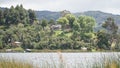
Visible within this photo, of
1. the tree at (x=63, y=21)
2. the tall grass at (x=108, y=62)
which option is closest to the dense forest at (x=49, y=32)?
the tree at (x=63, y=21)

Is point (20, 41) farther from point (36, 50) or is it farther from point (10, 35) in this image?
point (36, 50)

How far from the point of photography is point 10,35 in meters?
141

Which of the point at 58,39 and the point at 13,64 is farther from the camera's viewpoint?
the point at 58,39

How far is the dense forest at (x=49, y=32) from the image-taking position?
125375 mm

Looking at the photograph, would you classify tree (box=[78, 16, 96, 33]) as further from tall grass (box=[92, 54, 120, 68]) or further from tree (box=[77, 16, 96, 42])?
tall grass (box=[92, 54, 120, 68])

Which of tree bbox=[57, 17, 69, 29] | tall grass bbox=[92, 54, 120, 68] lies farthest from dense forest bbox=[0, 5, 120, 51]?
tall grass bbox=[92, 54, 120, 68]

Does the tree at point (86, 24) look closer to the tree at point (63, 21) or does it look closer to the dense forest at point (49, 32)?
the dense forest at point (49, 32)

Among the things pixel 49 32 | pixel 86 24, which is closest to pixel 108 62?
pixel 49 32

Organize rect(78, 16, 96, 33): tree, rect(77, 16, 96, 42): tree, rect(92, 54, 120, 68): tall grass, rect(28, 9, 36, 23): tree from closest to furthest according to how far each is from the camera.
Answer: rect(92, 54, 120, 68): tall grass, rect(77, 16, 96, 42): tree, rect(78, 16, 96, 33): tree, rect(28, 9, 36, 23): tree

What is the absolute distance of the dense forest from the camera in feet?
411

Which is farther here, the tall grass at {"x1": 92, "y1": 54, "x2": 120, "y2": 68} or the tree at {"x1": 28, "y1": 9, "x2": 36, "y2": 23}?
the tree at {"x1": 28, "y1": 9, "x2": 36, "y2": 23}

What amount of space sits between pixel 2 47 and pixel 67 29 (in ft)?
120

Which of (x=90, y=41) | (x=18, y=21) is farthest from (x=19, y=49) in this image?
(x=18, y=21)

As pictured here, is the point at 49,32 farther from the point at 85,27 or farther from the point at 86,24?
the point at 86,24
